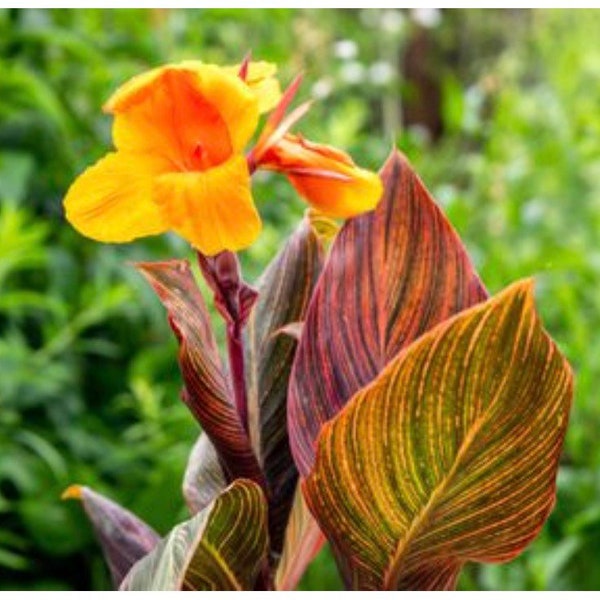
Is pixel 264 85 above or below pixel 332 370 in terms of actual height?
above

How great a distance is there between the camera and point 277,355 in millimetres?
791

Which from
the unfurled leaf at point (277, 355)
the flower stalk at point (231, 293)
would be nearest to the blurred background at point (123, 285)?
the unfurled leaf at point (277, 355)

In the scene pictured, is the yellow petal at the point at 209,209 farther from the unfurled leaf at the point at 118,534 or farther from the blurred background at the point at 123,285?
the blurred background at the point at 123,285

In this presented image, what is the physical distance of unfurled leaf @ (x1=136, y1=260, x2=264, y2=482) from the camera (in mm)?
693

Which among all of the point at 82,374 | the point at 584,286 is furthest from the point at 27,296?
the point at 584,286

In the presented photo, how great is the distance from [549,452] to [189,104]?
25cm

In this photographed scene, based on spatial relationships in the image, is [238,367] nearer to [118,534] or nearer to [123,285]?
[118,534]

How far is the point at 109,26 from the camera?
7.15ft

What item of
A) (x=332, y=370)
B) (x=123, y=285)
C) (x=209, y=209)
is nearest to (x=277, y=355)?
(x=332, y=370)

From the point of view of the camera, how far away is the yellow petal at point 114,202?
0.66 metres

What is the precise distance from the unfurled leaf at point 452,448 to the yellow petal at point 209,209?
10 centimetres

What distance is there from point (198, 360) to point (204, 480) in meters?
0.12

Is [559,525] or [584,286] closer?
[559,525]
